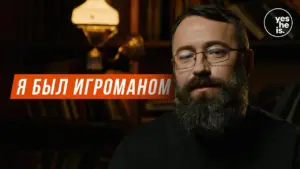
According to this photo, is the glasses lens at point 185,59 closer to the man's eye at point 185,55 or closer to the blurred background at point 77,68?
the man's eye at point 185,55

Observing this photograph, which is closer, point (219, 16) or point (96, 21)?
point (219, 16)

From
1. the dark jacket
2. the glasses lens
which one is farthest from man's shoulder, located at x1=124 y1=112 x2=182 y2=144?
the glasses lens

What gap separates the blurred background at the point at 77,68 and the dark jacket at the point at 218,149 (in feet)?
2.71

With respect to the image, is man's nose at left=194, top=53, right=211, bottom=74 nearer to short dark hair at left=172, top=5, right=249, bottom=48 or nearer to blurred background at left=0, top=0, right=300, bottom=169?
short dark hair at left=172, top=5, right=249, bottom=48

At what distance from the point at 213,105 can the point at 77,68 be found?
3.65 feet

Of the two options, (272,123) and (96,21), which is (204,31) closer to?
(272,123)

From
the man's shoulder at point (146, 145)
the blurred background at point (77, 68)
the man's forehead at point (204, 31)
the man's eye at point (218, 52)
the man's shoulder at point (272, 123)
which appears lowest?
the blurred background at point (77, 68)

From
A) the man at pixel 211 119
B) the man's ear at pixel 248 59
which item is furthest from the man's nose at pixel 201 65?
the man's ear at pixel 248 59

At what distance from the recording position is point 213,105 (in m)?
1.00

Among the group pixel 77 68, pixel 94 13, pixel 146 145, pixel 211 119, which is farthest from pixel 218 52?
pixel 77 68

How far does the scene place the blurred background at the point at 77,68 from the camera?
1922 millimetres

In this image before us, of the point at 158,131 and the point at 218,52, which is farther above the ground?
the point at 218,52

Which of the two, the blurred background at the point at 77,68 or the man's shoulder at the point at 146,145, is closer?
the man's shoulder at the point at 146,145

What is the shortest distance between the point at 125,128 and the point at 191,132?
0.96 meters
